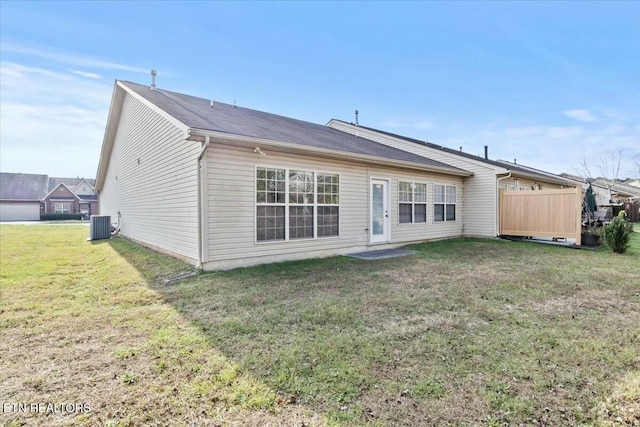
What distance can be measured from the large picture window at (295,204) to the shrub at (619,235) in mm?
7791

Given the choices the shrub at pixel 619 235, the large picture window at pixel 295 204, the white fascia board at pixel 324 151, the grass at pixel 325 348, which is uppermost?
the white fascia board at pixel 324 151

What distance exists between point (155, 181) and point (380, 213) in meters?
6.64

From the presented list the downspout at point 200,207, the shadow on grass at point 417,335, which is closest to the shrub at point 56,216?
the shadow on grass at point 417,335

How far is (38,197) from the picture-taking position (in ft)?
128

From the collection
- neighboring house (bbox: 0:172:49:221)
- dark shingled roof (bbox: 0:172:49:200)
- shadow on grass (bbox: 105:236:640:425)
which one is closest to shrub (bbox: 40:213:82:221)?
neighboring house (bbox: 0:172:49:221)

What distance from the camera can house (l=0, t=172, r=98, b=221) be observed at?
122ft

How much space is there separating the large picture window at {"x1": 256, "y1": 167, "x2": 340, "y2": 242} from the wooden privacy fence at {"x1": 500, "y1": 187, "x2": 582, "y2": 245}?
722 centimetres

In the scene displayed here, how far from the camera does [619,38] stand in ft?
41.8

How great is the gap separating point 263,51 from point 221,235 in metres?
9.53

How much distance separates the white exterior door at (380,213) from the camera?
9797 mm

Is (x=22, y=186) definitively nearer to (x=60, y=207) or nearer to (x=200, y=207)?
(x=60, y=207)

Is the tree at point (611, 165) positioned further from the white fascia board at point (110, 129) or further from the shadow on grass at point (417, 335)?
the white fascia board at point (110, 129)

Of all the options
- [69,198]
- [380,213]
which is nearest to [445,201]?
[380,213]

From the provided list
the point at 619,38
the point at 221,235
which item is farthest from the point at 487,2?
the point at 221,235
